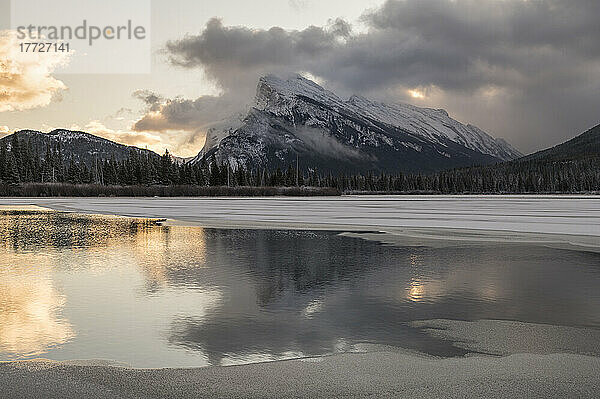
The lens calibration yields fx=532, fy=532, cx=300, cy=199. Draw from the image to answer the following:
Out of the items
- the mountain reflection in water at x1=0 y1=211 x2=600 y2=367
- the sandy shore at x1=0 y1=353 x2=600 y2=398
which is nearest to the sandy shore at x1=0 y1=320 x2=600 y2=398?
the sandy shore at x1=0 y1=353 x2=600 y2=398

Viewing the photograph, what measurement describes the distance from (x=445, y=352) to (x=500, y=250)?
16625 mm

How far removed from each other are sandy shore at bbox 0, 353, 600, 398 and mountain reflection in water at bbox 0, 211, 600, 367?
0.62 meters

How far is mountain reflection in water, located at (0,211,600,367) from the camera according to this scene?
1024cm

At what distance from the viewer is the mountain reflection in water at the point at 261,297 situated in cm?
1024

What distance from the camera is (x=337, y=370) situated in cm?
867

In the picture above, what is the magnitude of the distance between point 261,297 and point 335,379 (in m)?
6.48

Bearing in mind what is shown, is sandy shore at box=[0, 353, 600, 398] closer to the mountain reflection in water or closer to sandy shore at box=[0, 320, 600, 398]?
sandy shore at box=[0, 320, 600, 398]

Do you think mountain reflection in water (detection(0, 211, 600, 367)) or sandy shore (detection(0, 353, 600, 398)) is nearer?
sandy shore (detection(0, 353, 600, 398))

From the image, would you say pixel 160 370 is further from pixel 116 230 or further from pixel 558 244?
pixel 116 230

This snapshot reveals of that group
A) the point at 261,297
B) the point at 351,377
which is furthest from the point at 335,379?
the point at 261,297

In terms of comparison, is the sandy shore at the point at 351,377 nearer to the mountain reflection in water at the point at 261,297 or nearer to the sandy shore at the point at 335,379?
the sandy shore at the point at 335,379

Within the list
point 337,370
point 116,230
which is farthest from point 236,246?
point 337,370

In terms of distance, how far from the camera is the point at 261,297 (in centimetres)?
1451

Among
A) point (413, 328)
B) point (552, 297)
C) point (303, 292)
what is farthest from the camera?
point (303, 292)
